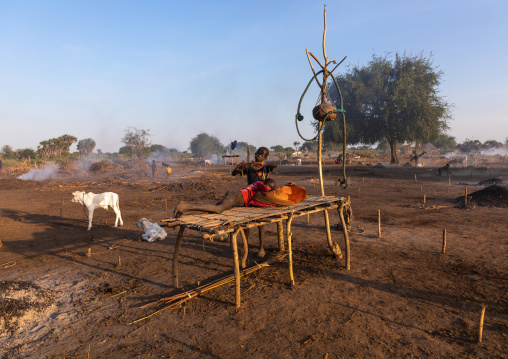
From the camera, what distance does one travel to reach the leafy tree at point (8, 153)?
48.0 meters

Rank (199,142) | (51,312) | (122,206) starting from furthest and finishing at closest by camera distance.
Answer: (199,142)
(122,206)
(51,312)

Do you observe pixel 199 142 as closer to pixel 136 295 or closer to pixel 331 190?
pixel 331 190

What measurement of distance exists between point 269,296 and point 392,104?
3182 centimetres

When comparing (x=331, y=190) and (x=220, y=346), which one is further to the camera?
(x=331, y=190)

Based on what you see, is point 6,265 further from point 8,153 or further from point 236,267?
point 8,153

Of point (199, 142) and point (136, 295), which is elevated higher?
point (199, 142)

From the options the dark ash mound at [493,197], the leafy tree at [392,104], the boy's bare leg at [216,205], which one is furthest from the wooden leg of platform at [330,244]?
the leafy tree at [392,104]

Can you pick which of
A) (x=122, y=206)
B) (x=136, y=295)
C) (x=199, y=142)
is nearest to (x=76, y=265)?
(x=136, y=295)

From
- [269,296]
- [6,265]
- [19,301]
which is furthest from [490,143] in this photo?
[19,301]

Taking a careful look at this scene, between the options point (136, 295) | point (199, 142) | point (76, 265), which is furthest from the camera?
point (199, 142)

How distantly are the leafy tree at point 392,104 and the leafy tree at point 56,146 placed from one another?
36.3 metres

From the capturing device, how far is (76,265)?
6.81 meters

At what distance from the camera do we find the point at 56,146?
4453 centimetres

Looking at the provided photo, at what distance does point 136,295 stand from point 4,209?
12.6 m
